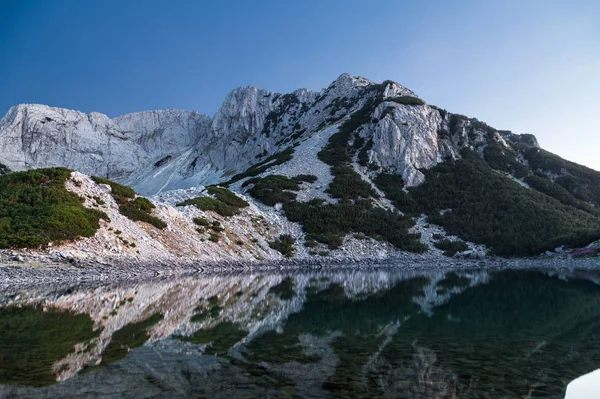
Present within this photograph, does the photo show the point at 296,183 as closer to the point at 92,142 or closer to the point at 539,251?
the point at 539,251

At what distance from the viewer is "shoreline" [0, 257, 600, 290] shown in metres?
27.2

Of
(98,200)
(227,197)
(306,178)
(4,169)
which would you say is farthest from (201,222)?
(4,169)

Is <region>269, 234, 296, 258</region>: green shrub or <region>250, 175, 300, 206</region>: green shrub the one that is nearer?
<region>269, 234, 296, 258</region>: green shrub

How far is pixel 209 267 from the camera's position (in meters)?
42.2

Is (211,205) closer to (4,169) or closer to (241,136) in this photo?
(241,136)

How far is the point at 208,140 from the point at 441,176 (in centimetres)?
11086

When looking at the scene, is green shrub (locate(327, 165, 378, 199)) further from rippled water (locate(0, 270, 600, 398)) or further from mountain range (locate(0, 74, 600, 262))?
rippled water (locate(0, 270, 600, 398))

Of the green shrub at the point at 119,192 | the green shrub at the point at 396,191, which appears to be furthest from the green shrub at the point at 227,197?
the green shrub at the point at 396,191

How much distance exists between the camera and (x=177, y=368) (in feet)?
Answer: 32.6

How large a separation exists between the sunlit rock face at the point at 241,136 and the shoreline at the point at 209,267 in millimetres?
29816

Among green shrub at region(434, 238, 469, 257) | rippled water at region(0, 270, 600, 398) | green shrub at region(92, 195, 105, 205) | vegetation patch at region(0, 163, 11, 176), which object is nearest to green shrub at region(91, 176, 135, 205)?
green shrub at region(92, 195, 105, 205)

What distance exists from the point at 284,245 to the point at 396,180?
125ft

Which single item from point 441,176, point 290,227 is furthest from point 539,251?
point 290,227

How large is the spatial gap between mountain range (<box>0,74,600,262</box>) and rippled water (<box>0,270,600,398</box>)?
24.7 m
